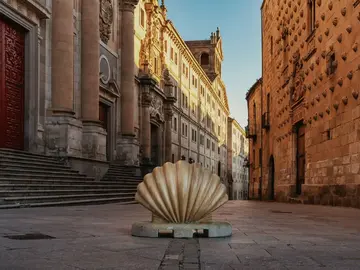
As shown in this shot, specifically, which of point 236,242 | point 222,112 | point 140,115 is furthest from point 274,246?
point 222,112

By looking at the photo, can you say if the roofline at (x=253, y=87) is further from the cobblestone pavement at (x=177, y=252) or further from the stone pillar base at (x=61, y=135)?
the cobblestone pavement at (x=177, y=252)

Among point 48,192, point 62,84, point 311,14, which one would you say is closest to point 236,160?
point 311,14

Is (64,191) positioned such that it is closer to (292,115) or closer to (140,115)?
(292,115)

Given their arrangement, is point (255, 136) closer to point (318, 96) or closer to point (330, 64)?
point (318, 96)

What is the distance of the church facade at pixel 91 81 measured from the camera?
1800cm

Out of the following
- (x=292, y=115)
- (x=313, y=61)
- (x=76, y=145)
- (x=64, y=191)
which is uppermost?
(x=313, y=61)

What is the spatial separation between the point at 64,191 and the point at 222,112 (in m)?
67.0

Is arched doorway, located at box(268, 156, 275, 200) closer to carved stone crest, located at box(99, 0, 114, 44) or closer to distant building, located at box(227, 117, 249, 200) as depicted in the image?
carved stone crest, located at box(99, 0, 114, 44)

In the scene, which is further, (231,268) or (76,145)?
(76,145)

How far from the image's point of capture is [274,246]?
14.6 ft

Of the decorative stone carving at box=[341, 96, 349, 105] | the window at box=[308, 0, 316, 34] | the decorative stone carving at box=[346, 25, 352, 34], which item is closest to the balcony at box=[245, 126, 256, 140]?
the window at box=[308, 0, 316, 34]

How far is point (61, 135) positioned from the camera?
18.5 metres

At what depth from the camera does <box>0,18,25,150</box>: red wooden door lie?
671 inches

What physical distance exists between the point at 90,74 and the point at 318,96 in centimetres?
1010
